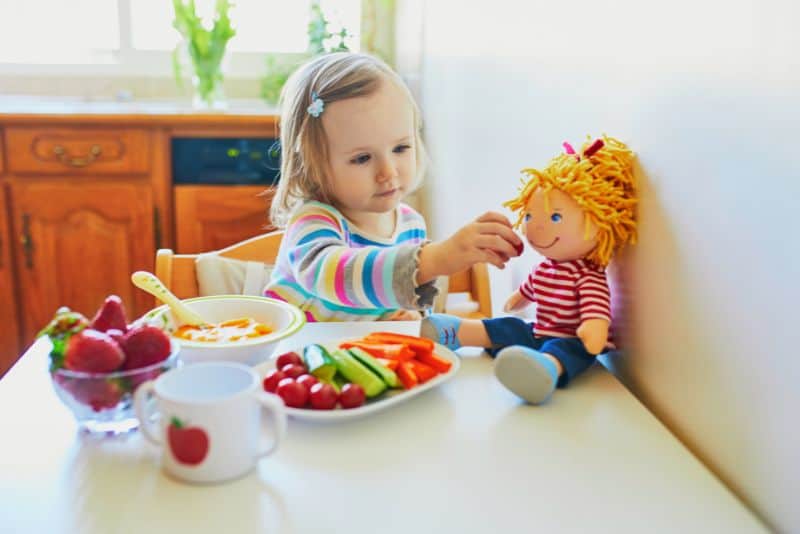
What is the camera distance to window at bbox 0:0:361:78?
8.43ft

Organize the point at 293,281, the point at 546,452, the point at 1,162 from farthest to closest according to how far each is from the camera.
A: the point at 1,162, the point at 293,281, the point at 546,452

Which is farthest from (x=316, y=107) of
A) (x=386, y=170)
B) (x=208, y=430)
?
(x=208, y=430)

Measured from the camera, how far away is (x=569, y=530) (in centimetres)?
54

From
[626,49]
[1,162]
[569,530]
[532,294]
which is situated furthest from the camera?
[1,162]

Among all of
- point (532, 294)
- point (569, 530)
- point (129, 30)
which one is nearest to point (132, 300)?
point (129, 30)

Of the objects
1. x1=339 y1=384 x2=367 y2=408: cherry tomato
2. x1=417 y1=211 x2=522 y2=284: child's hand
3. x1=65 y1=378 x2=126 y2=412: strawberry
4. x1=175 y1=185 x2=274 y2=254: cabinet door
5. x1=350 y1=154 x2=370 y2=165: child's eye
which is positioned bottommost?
x1=175 y1=185 x2=274 y2=254: cabinet door

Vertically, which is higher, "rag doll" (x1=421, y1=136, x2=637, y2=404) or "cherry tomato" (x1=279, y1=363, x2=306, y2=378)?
"rag doll" (x1=421, y1=136, x2=637, y2=404)

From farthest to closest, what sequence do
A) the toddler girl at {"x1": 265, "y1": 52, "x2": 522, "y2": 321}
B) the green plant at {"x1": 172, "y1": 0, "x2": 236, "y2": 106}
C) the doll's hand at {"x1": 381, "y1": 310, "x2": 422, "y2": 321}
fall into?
the green plant at {"x1": 172, "y1": 0, "x2": 236, "y2": 106}
the doll's hand at {"x1": 381, "y1": 310, "x2": 422, "y2": 321}
the toddler girl at {"x1": 265, "y1": 52, "x2": 522, "y2": 321}

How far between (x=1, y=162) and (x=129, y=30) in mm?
758

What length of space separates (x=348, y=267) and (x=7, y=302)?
1689mm

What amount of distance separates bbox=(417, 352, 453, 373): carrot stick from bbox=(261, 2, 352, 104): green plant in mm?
1767

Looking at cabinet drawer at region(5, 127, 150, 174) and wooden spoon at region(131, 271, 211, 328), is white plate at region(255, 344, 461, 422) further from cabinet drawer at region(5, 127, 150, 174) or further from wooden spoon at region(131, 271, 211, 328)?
A: cabinet drawer at region(5, 127, 150, 174)

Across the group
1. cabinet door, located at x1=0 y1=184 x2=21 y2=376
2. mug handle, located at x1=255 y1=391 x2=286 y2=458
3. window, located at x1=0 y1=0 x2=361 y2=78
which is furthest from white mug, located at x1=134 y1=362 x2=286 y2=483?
window, located at x1=0 y1=0 x2=361 y2=78

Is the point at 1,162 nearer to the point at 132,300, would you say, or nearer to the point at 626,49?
the point at 132,300
